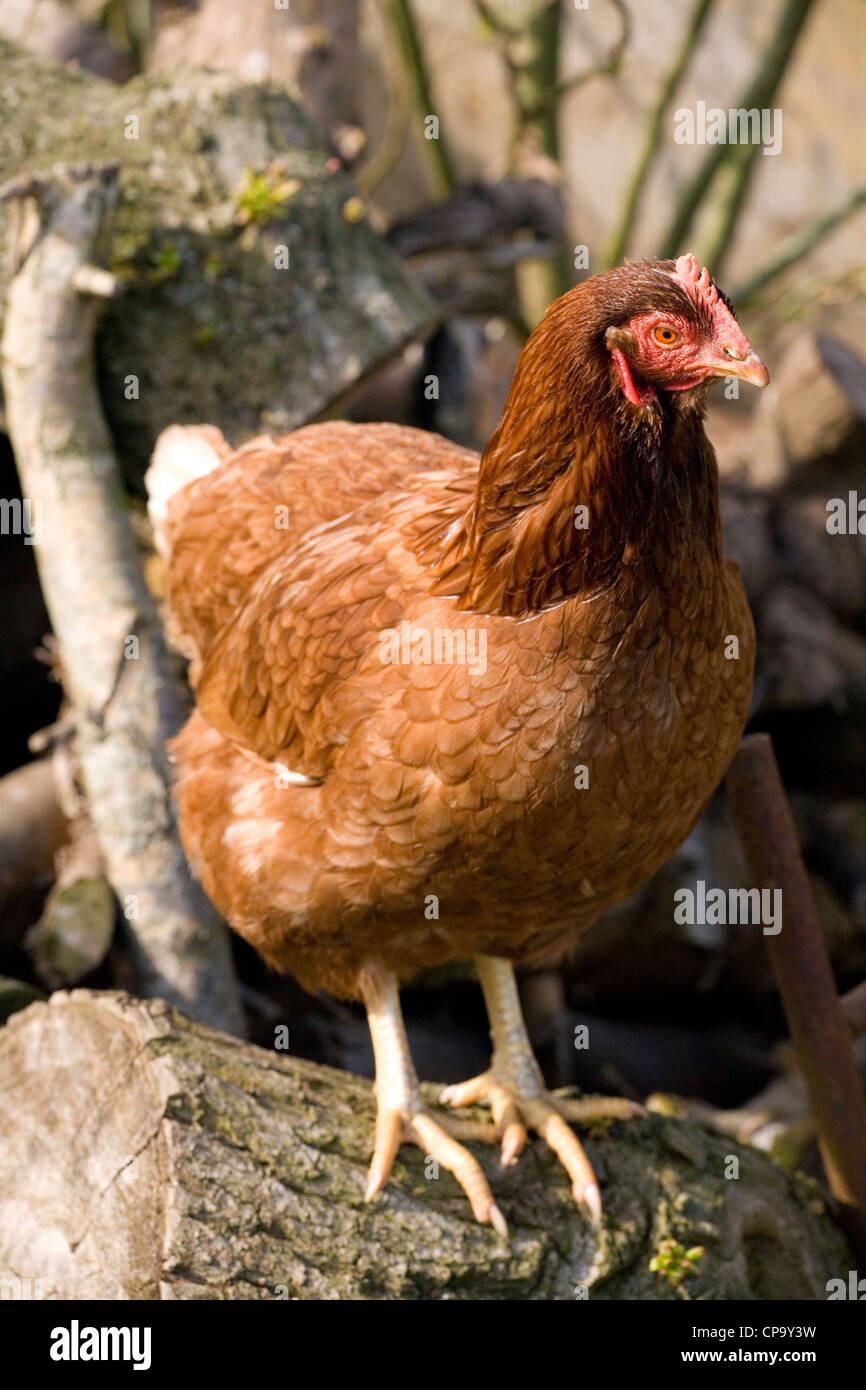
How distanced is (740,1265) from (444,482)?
6.31 feet

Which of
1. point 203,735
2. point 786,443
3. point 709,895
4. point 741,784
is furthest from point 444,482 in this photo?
point 786,443

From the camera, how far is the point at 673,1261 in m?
2.81

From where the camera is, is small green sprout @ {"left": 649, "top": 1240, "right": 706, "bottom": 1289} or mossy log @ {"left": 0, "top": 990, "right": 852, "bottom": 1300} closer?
mossy log @ {"left": 0, "top": 990, "right": 852, "bottom": 1300}

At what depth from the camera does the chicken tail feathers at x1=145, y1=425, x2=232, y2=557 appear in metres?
3.47

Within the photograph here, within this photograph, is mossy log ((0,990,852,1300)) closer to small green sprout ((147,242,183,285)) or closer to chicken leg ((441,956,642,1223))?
chicken leg ((441,956,642,1223))

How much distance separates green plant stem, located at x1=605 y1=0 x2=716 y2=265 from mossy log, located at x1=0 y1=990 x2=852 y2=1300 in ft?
18.8

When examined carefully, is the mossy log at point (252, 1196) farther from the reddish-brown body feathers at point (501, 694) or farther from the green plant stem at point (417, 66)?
the green plant stem at point (417, 66)

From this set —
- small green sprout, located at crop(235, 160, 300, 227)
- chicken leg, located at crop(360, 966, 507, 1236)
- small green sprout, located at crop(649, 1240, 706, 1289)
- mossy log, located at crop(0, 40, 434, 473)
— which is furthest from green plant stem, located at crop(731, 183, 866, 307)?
small green sprout, located at crop(649, 1240, 706, 1289)

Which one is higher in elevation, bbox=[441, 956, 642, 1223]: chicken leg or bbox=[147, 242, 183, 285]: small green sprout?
bbox=[147, 242, 183, 285]: small green sprout

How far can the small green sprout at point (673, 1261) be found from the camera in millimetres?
2797

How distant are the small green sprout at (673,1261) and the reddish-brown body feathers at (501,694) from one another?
0.69m

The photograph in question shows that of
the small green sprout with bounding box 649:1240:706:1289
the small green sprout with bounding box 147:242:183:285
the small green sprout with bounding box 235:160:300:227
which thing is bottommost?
the small green sprout with bounding box 649:1240:706:1289

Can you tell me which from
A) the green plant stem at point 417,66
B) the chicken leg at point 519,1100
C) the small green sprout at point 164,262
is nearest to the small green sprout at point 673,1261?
the chicken leg at point 519,1100
